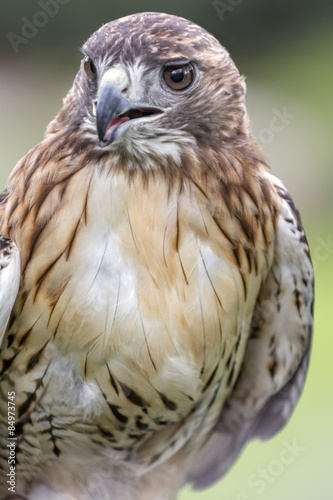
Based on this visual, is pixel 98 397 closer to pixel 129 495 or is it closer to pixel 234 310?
pixel 234 310

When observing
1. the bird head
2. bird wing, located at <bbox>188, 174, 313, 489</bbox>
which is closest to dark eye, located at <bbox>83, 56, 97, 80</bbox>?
the bird head

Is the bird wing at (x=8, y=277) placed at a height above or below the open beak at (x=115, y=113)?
below

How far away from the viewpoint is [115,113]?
1038 mm

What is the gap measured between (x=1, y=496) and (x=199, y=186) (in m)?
0.86

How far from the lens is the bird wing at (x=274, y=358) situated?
1.42 m

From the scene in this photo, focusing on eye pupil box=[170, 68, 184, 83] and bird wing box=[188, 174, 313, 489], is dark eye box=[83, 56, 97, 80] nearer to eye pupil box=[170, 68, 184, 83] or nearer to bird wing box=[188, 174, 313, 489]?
eye pupil box=[170, 68, 184, 83]

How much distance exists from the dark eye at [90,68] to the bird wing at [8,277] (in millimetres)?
322

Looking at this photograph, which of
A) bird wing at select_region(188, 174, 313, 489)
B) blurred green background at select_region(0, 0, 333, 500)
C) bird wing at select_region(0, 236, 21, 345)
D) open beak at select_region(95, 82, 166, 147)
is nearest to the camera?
open beak at select_region(95, 82, 166, 147)

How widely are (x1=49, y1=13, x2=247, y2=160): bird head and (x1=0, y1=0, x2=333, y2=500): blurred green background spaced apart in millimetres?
426

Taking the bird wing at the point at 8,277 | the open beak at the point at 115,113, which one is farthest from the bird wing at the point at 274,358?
the bird wing at the point at 8,277

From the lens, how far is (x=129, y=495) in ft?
5.24

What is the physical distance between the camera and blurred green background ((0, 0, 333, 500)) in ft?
6.80

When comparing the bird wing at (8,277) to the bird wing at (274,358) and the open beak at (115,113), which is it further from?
the bird wing at (274,358)

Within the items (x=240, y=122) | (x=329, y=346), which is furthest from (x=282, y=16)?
(x=240, y=122)
